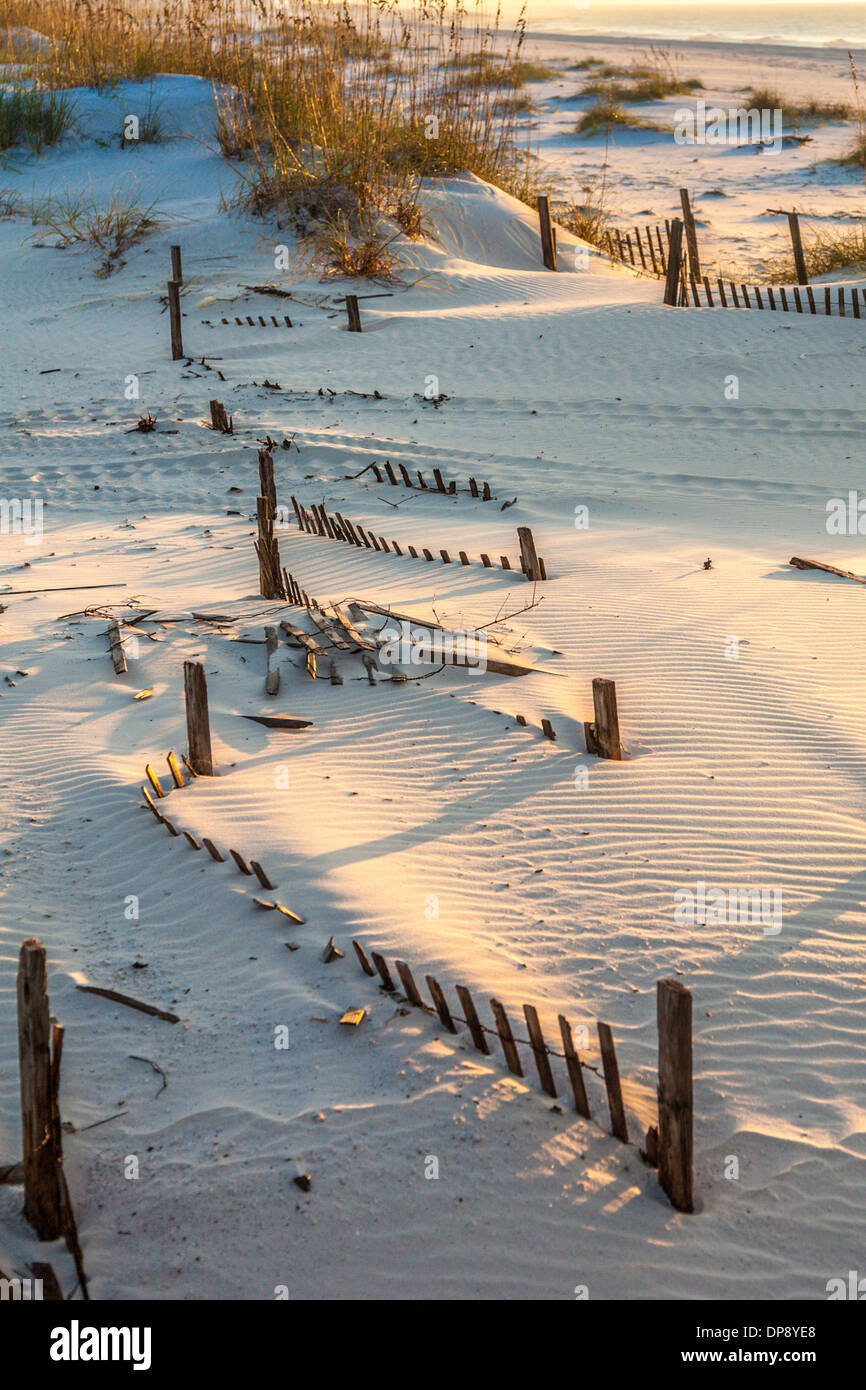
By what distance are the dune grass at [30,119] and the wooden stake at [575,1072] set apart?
905 inches

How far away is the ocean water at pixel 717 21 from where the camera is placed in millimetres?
75250

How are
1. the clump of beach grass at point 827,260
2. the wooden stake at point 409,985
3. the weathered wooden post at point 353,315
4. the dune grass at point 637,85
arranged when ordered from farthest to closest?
the dune grass at point 637,85 → the clump of beach grass at point 827,260 → the weathered wooden post at point 353,315 → the wooden stake at point 409,985

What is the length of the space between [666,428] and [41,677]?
7625 mm

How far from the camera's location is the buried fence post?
1513cm

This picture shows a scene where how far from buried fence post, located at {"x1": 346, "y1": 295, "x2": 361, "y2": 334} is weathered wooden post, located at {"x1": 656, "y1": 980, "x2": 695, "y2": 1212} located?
13326mm

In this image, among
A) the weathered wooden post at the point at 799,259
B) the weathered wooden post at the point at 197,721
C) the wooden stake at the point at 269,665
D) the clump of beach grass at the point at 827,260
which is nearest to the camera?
the weathered wooden post at the point at 197,721

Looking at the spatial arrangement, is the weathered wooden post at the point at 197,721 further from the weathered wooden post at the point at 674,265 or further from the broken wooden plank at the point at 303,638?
the weathered wooden post at the point at 674,265

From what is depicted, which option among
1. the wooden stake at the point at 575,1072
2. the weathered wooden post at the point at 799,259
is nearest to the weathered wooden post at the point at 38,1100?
the wooden stake at the point at 575,1072

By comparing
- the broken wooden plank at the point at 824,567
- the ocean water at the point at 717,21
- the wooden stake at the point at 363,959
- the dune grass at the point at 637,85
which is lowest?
the wooden stake at the point at 363,959

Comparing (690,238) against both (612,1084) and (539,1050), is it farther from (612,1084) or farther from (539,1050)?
(612,1084)

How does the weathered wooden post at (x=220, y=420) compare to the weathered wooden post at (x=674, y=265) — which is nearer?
the weathered wooden post at (x=220, y=420)

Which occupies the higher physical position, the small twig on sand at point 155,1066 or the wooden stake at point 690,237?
the wooden stake at point 690,237

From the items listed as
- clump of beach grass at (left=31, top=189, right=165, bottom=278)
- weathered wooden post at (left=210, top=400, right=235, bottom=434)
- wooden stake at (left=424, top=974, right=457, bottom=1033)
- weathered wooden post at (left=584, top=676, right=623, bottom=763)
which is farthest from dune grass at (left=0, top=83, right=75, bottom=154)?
wooden stake at (left=424, top=974, right=457, bottom=1033)

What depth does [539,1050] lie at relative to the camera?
3816 millimetres
